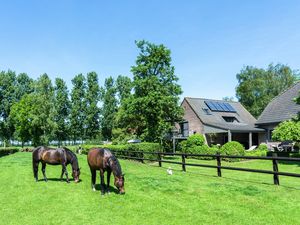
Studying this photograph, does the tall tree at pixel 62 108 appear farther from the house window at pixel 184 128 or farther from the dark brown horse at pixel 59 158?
the dark brown horse at pixel 59 158

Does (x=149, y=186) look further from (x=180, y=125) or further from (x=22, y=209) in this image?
(x=180, y=125)

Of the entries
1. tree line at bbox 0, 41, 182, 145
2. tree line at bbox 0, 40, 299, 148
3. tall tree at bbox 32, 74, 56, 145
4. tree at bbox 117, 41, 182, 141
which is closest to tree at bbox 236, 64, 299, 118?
tree line at bbox 0, 40, 299, 148

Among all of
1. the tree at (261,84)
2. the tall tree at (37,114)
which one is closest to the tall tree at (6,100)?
the tall tree at (37,114)

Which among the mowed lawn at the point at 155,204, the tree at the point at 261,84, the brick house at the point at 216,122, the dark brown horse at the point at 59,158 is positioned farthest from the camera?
the tree at the point at 261,84

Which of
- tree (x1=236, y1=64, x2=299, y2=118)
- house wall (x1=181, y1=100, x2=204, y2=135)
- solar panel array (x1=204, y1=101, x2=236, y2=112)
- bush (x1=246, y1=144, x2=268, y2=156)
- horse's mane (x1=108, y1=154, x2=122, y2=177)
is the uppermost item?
tree (x1=236, y1=64, x2=299, y2=118)

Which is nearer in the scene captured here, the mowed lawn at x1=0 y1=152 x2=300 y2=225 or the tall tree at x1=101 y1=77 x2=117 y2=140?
the mowed lawn at x1=0 y1=152 x2=300 y2=225

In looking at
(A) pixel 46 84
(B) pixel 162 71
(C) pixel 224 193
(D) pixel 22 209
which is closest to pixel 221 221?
(C) pixel 224 193

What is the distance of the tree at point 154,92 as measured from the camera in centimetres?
2989

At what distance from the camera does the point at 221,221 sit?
21.1 ft

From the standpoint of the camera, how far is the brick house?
116 ft

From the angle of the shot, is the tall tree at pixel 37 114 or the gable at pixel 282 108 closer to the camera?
the gable at pixel 282 108

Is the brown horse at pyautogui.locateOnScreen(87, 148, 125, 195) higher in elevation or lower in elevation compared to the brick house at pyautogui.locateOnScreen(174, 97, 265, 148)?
lower

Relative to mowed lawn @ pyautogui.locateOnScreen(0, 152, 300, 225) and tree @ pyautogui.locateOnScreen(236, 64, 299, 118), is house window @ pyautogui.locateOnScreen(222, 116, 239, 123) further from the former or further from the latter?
mowed lawn @ pyautogui.locateOnScreen(0, 152, 300, 225)

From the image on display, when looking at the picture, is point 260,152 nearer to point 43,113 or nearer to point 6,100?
point 43,113
